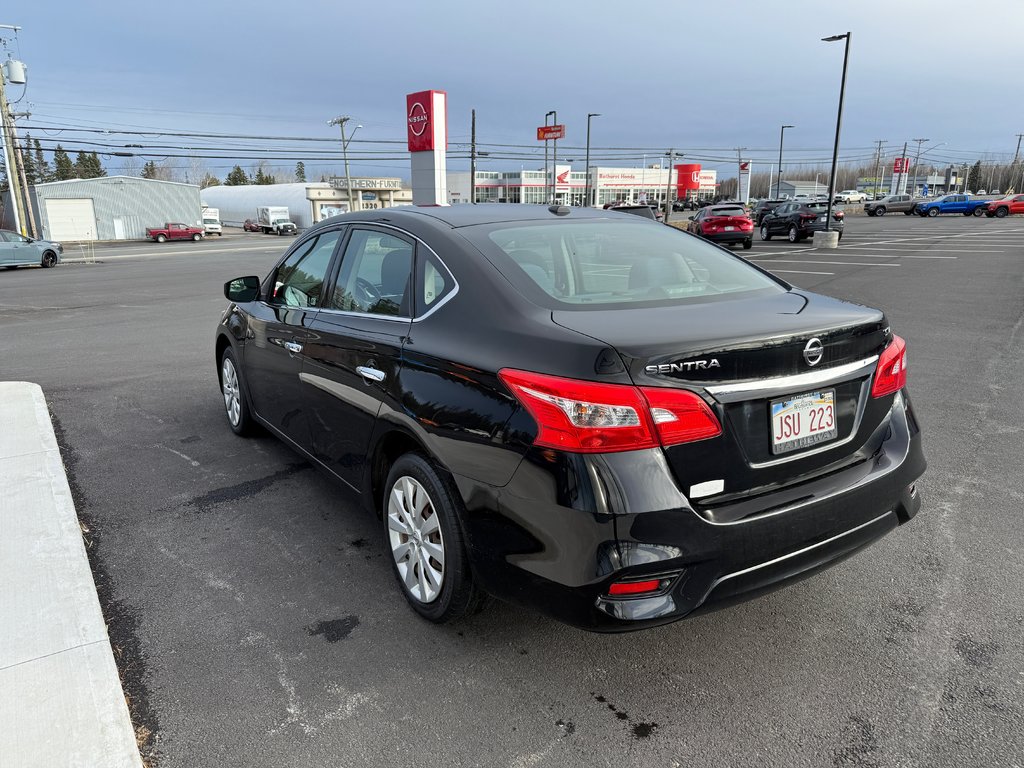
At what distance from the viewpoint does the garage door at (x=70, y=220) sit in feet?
175

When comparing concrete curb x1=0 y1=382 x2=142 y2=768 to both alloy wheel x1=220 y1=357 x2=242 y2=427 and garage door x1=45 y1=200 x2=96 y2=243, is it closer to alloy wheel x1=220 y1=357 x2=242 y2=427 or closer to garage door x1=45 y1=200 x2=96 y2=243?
alloy wheel x1=220 y1=357 x2=242 y2=427

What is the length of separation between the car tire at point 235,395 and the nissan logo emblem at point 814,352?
3832 mm

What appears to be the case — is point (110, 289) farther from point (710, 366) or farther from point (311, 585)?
point (710, 366)

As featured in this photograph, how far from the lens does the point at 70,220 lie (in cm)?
5453

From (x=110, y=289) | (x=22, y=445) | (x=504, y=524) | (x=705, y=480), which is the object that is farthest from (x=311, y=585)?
(x=110, y=289)

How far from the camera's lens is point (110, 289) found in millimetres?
18547

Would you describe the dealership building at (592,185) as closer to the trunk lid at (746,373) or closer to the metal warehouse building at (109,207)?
the metal warehouse building at (109,207)

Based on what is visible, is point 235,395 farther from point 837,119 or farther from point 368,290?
point 837,119

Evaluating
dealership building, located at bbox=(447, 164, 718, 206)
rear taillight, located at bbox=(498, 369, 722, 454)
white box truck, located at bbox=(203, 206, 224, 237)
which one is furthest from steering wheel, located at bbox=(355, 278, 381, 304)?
dealership building, located at bbox=(447, 164, 718, 206)

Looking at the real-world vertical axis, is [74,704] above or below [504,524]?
below

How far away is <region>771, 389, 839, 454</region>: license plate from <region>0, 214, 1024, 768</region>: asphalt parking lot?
91 centimetres

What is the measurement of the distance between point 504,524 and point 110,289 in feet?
63.5

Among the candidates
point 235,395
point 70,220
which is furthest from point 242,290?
point 70,220

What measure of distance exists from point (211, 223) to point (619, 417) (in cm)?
6925
